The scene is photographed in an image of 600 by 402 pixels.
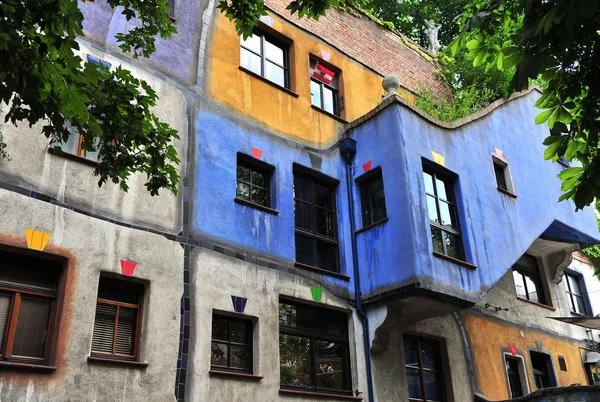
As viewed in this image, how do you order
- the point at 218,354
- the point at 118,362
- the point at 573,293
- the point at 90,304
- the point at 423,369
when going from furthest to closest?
the point at 573,293 → the point at 423,369 → the point at 218,354 → the point at 90,304 → the point at 118,362

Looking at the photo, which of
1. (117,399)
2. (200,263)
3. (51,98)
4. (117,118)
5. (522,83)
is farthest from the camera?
(200,263)

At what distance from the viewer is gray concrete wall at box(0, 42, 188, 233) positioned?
7.40m

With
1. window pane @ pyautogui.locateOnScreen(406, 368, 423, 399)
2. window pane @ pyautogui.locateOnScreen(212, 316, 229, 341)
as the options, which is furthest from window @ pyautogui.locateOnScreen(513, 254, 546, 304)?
window pane @ pyautogui.locateOnScreen(212, 316, 229, 341)

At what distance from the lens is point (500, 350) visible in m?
12.8

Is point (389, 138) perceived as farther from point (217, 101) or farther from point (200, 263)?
point (200, 263)

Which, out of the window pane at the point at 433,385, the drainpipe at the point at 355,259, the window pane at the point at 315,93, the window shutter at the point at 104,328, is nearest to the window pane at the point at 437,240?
the drainpipe at the point at 355,259

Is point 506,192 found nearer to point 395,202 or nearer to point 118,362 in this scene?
point 395,202

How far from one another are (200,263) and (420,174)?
14.4ft

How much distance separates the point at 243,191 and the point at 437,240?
11.8ft

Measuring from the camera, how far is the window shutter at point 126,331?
24.7ft

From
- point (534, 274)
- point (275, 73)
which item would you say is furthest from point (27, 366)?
point (534, 274)

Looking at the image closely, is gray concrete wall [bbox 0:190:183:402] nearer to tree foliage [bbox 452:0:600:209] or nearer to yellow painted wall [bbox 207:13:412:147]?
yellow painted wall [bbox 207:13:412:147]

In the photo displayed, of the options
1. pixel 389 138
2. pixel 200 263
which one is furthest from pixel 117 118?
pixel 389 138

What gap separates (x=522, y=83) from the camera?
13.8ft
